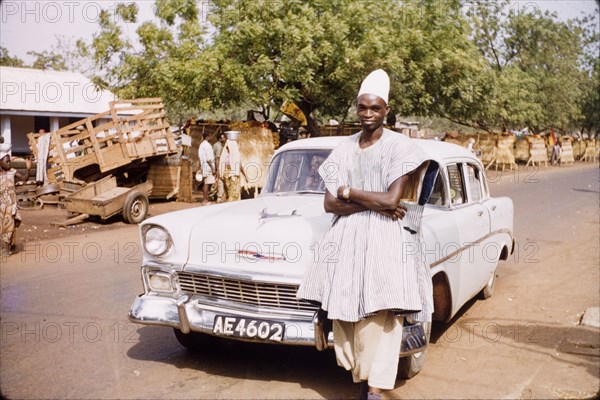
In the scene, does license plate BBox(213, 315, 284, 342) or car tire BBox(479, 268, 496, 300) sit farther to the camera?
car tire BBox(479, 268, 496, 300)

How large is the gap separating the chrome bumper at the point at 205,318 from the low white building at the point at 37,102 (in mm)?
23067

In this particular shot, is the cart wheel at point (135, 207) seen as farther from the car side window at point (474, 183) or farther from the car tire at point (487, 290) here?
the car side window at point (474, 183)

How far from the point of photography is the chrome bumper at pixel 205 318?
3.63 meters

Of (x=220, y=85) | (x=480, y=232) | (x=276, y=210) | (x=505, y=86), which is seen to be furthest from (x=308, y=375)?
(x=505, y=86)

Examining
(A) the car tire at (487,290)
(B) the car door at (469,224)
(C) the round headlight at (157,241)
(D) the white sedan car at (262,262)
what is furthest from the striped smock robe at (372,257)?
(A) the car tire at (487,290)

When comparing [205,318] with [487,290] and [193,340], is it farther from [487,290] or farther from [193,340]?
[487,290]

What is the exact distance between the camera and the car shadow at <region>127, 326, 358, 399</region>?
4053mm

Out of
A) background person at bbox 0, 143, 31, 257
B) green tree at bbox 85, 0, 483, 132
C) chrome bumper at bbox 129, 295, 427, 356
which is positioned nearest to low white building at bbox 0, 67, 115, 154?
green tree at bbox 85, 0, 483, 132

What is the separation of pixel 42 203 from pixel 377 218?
12.5 m

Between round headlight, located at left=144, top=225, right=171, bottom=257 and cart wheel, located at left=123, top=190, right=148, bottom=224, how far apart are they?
7.76 m

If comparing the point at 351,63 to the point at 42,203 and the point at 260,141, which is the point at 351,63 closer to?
the point at 260,141

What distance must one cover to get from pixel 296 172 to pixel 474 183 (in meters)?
1.80

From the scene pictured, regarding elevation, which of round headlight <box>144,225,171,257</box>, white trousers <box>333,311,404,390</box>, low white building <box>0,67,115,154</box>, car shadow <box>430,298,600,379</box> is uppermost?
low white building <box>0,67,115,154</box>

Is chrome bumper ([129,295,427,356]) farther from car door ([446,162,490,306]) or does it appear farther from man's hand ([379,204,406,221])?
car door ([446,162,490,306])
